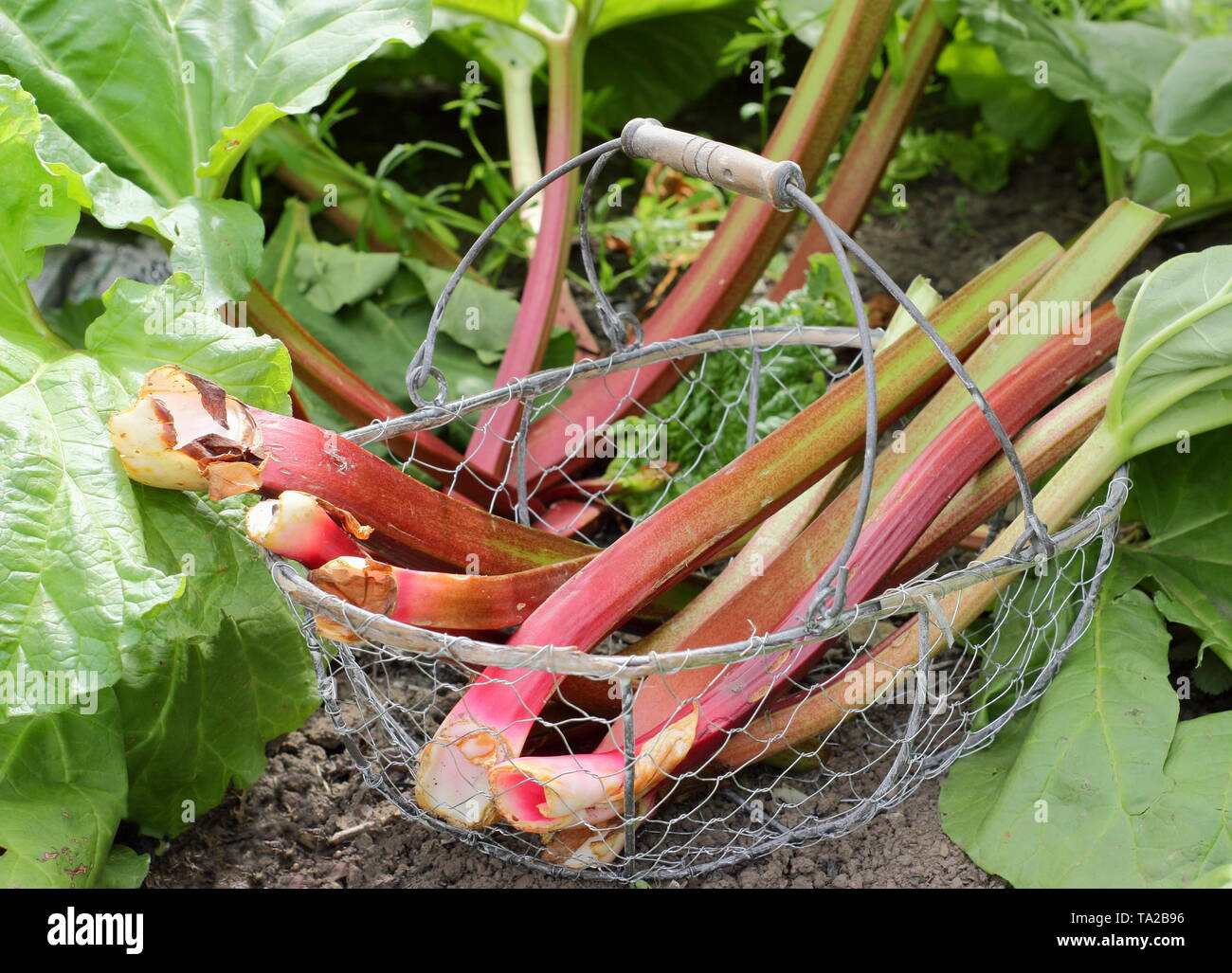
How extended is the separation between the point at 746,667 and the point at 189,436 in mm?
685

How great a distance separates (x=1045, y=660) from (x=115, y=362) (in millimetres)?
1243

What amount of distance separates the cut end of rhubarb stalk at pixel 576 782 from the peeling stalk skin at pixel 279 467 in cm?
32

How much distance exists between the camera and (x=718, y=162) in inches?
49.4

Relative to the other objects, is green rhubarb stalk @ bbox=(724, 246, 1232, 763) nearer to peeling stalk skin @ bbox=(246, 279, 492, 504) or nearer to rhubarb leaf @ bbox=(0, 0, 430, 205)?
peeling stalk skin @ bbox=(246, 279, 492, 504)

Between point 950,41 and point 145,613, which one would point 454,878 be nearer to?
point 145,613

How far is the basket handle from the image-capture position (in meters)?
1.22

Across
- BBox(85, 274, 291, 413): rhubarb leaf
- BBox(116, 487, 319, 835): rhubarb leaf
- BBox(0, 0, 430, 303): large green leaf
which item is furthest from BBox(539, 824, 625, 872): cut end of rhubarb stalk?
BBox(0, 0, 430, 303): large green leaf

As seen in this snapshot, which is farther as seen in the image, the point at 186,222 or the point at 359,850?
the point at 186,222

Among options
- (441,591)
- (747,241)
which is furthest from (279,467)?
(747,241)

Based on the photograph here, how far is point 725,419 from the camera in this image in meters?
1.98

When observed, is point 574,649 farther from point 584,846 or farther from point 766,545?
point 766,545

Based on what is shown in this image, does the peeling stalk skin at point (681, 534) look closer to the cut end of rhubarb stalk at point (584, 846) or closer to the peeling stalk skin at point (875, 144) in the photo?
the cut end of rhubarb stalk at point (584, 846)

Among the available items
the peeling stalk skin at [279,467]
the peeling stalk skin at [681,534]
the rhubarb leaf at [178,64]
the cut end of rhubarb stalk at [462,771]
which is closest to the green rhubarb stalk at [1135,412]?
the peeling stalk skin at [681,534]

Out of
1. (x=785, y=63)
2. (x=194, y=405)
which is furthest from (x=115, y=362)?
(x=785, y=63)
